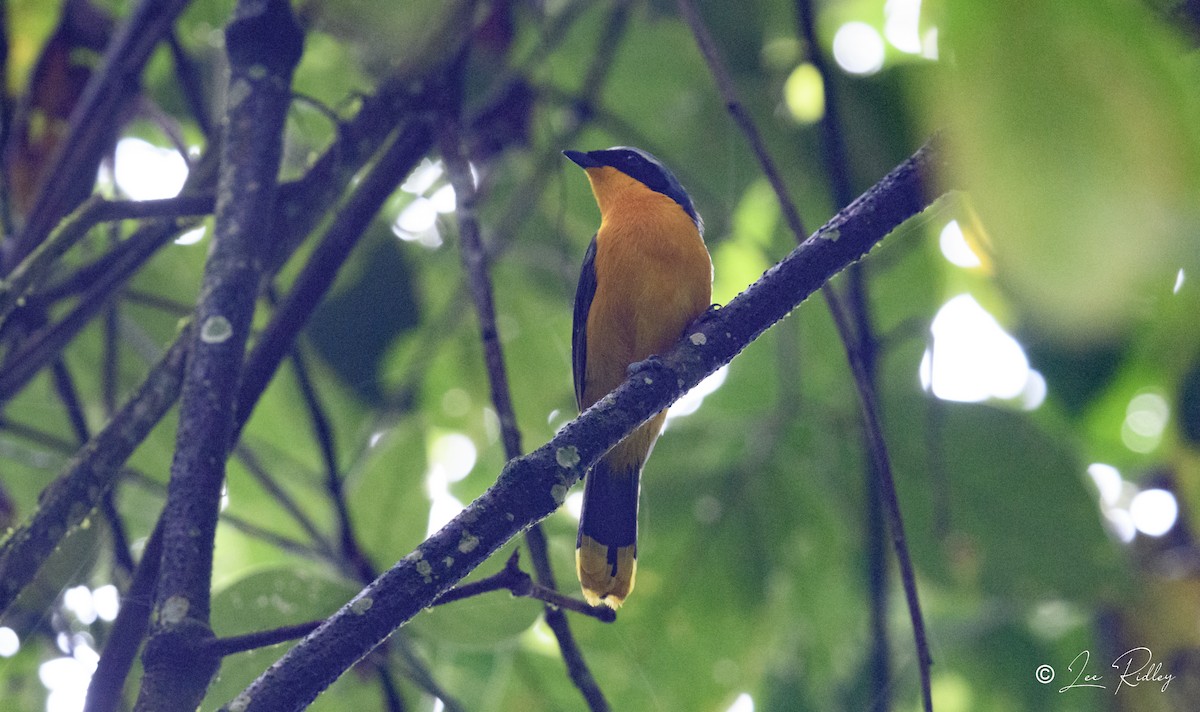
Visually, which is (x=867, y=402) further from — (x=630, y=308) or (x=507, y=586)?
(x=630, y=308)

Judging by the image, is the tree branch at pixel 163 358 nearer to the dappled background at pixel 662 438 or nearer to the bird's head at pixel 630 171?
the dappled background at pixel 662 438

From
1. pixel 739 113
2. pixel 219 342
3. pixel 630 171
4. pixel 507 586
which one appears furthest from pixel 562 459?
pixel 630 171

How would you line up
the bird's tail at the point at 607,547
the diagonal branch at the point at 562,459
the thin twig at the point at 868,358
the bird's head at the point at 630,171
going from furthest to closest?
1. the bird's head at the point at 630,171
2. the thin twig at the point at 868,358
3. the bird's tail at the point at 607,547
4. the diagonal branch at the point at 562,459

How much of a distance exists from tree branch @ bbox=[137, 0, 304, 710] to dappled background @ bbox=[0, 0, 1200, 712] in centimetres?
20

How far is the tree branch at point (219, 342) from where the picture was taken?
5.40 feet

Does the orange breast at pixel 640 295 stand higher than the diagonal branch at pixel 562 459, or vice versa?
the orange breast at pixel 640 295

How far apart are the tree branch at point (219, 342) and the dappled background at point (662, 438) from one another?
0.20 m

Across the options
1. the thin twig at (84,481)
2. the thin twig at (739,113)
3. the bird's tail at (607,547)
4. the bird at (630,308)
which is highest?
the bird at (630,308)

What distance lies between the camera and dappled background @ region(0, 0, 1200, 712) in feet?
9.78

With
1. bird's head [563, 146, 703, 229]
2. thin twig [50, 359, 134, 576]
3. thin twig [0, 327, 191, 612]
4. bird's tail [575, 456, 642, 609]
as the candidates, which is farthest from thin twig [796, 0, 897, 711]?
thin twig [50, 359, 134, 576]

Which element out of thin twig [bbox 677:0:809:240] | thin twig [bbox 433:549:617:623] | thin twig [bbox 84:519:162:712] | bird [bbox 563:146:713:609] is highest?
bird [bbox 563:146:713:609]

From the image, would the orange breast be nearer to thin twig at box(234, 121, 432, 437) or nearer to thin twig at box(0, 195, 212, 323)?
thin twig at box(234, 121, 432, 437)

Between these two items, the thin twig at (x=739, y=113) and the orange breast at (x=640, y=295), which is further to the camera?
the orange breast at (x=640, y=295)

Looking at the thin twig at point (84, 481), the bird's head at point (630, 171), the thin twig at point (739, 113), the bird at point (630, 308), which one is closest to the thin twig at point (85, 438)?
the thin twig at point (84, 481)
